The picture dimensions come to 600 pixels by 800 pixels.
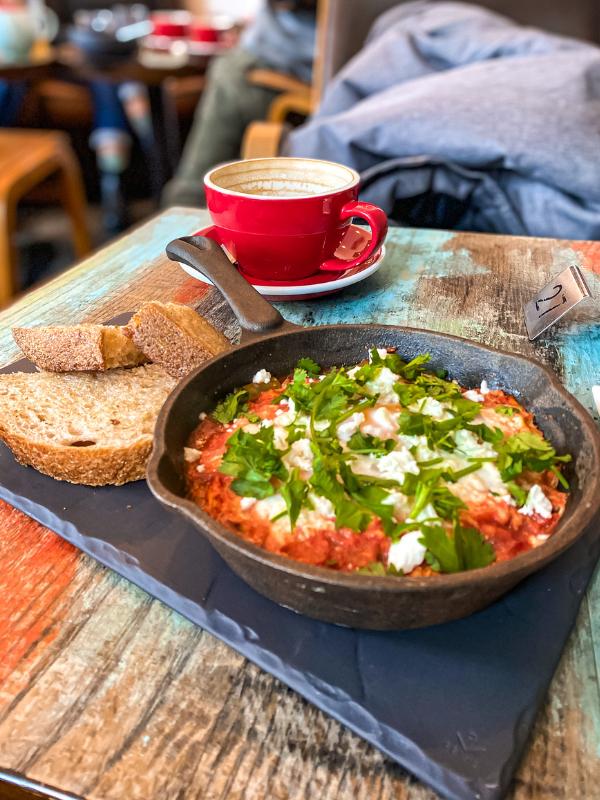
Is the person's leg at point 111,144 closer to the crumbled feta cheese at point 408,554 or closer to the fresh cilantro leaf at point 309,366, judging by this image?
the fresh cilantro leaf at point 309,366

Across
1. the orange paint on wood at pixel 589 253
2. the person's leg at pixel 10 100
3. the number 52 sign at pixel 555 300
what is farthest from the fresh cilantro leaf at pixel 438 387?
the person's leg at pixel 10 100

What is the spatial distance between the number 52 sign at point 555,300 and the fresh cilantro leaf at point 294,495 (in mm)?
627

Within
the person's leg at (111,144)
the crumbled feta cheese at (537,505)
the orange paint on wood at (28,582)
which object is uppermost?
the crumbled feta cheese at (537,505)

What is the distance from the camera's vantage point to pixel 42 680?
2.02 ft

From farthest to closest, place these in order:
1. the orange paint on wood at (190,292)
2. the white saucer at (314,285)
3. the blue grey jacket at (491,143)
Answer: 1. the blue grey jacket at (491,143)
2. the orange paint on wood at (190,292)
3. the white saucer at (314,285)

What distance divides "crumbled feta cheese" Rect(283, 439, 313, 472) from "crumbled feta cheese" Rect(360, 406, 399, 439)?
7cm

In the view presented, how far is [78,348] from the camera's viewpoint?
0.94m

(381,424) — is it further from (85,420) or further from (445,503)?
(85,420)

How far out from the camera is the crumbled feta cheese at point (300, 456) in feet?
2.29

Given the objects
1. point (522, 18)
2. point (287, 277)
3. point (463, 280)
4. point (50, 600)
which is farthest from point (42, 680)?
point (522, 18)

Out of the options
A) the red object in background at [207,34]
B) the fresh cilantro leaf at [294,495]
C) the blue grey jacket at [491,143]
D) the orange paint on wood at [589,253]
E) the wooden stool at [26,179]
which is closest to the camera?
the fresh cilantro leaf at [294,495]

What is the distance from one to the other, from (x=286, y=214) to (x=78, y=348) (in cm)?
43

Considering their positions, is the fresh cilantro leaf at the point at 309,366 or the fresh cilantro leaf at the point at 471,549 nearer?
the fresh cilantro leaf at the point at 471,549

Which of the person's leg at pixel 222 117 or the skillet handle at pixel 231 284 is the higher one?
the skillet handle at pixel 231 284
